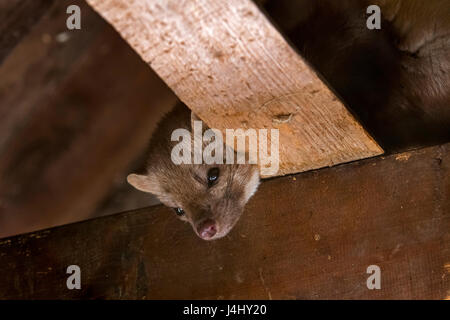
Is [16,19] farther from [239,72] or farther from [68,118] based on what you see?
[239,72]

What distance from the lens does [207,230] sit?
8.07 ft

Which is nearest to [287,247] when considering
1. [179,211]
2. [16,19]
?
[179,211]

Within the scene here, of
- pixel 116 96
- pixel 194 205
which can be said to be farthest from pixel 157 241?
pixel 116 96

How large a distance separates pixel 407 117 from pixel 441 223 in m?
0.69

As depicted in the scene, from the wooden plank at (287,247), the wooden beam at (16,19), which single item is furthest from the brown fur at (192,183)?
the wooden beam at (16,19)

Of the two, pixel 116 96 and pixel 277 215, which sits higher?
pixel 116 96

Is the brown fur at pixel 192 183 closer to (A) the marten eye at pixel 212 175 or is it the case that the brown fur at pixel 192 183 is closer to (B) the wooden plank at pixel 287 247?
(A) the marten eye at pixel 212 175

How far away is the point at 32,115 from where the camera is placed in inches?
170

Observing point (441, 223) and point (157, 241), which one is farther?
point (157, 241)

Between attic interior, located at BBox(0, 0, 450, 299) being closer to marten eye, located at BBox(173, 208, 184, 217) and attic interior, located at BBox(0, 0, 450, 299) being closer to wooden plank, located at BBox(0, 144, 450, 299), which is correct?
wooden plank, located at BBox(0, 144, 450, 299)

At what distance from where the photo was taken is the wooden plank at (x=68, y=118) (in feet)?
Answer: 12.9

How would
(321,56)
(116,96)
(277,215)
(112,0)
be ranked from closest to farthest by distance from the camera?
1. (112,0)
2. (277,215)
3. (321,56)
4. (116,96)
